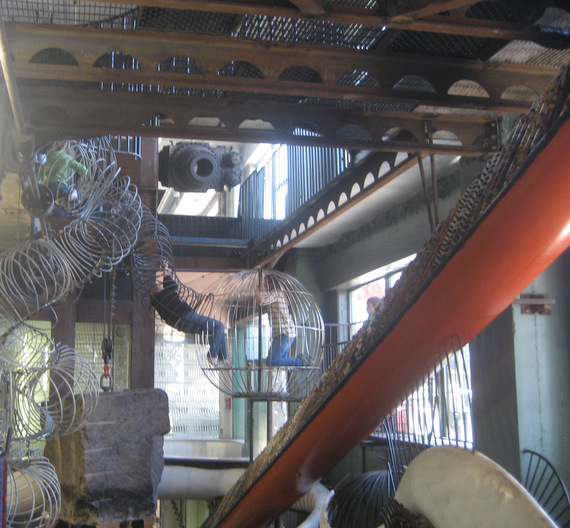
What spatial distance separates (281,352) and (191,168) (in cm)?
190

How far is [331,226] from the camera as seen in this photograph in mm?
6734

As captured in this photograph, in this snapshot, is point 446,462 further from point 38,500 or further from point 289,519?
point 289,519

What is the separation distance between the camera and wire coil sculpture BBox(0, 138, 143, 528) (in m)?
3.38

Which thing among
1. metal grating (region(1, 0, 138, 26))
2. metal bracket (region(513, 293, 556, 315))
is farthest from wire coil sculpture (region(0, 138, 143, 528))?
metal bracket (region(513, 293, 556, 315))

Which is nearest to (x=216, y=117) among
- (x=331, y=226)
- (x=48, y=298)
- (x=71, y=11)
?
(x=71, y=11)

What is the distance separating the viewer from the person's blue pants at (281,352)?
5.00 m

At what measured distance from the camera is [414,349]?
2.49m

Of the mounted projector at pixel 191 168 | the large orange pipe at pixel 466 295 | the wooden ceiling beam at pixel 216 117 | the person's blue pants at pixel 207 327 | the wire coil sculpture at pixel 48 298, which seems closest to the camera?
the large orange pipe at pixel 466 295

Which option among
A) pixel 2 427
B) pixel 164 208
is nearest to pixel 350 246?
pixel 2 427

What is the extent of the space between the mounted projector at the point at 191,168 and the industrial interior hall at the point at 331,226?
23mm

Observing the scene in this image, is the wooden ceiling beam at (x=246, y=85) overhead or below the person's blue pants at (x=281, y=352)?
overhead

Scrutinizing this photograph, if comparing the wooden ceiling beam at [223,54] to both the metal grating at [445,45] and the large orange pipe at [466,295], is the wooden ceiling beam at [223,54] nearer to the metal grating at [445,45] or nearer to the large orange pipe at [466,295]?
the metal grating at [445,45]

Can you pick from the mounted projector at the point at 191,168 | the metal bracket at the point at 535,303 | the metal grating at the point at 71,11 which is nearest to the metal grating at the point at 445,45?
the metal grating at the point at 71,11

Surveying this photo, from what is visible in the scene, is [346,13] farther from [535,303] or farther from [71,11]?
[535,303]
